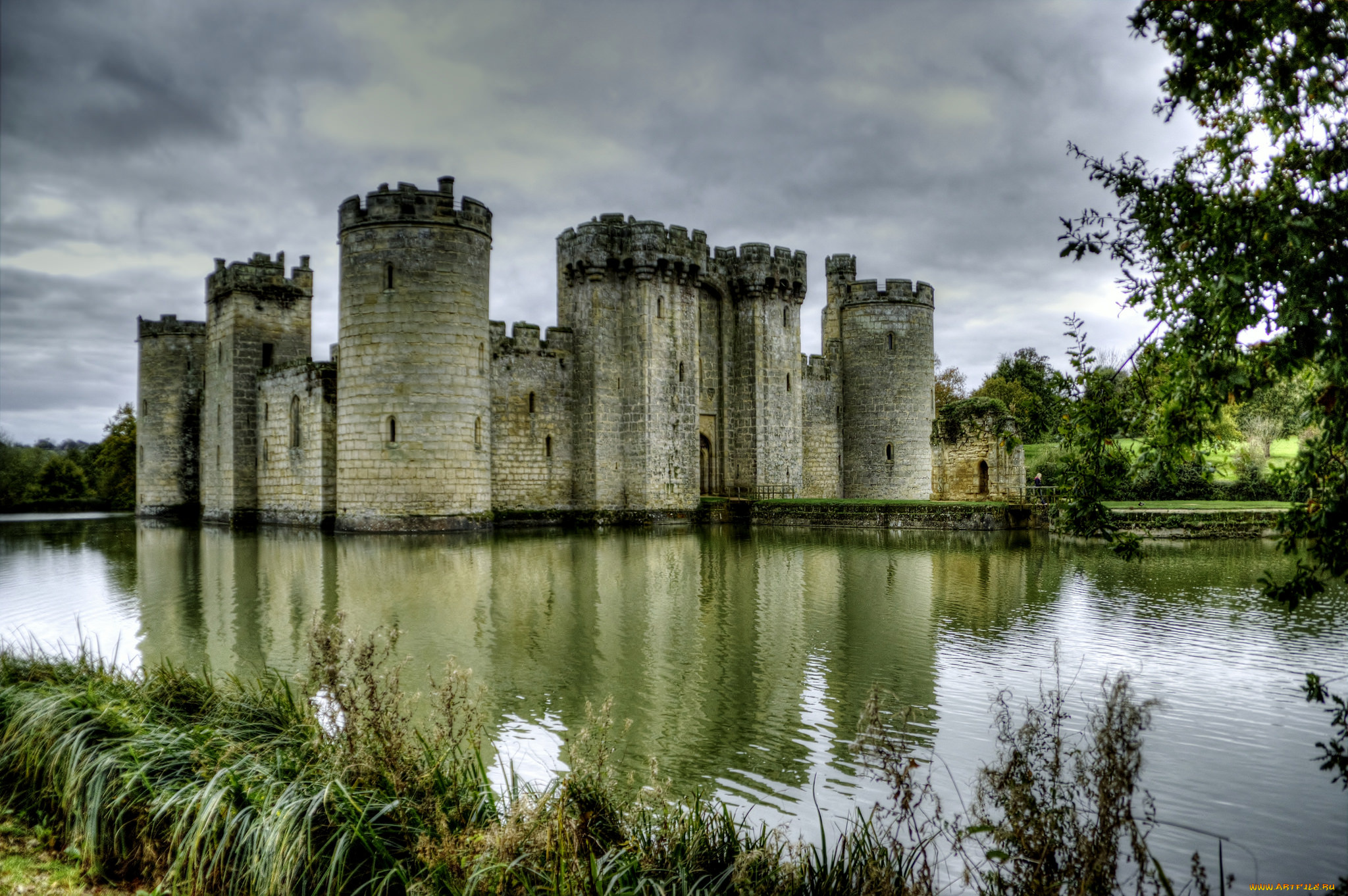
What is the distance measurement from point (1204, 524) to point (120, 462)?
45177mm

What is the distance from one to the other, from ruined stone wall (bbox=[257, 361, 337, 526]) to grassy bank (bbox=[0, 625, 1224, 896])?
19656 mm

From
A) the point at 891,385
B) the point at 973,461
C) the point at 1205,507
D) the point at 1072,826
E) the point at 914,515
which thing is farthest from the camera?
the point at 891,385

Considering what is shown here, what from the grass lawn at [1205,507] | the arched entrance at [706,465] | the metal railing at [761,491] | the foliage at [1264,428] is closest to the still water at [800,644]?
the grass lawn at [1205,507]

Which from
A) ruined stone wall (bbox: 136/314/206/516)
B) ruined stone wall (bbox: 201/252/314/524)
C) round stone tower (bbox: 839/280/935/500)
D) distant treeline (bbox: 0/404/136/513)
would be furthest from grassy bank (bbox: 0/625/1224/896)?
distant treeline (bbox: 0/404/136/513)

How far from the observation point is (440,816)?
3471 mm

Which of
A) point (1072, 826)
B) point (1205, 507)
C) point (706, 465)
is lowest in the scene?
point (1072, 826)

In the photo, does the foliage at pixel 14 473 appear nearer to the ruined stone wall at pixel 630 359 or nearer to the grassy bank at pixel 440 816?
the ruined stone wall at pixel 630 359

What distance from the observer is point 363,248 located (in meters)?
22.1

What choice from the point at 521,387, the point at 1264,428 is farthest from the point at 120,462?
the point at 1264,428

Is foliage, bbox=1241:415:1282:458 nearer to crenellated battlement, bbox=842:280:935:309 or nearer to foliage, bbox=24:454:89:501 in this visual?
crenellated battlement, bbox=842:280:935:309

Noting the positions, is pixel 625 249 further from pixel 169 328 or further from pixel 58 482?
pixel 58 482

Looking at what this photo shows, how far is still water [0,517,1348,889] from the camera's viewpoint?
4.95m

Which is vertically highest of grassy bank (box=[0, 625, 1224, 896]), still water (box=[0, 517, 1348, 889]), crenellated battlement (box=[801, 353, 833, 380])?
crenellated battlement (box=[801, 353, 833, 380])

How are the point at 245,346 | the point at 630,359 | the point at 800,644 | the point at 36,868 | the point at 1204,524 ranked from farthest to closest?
the point at 245,346
the point at 630,359
the point at 1204,524
the point at 800,644
the point at 36,868
